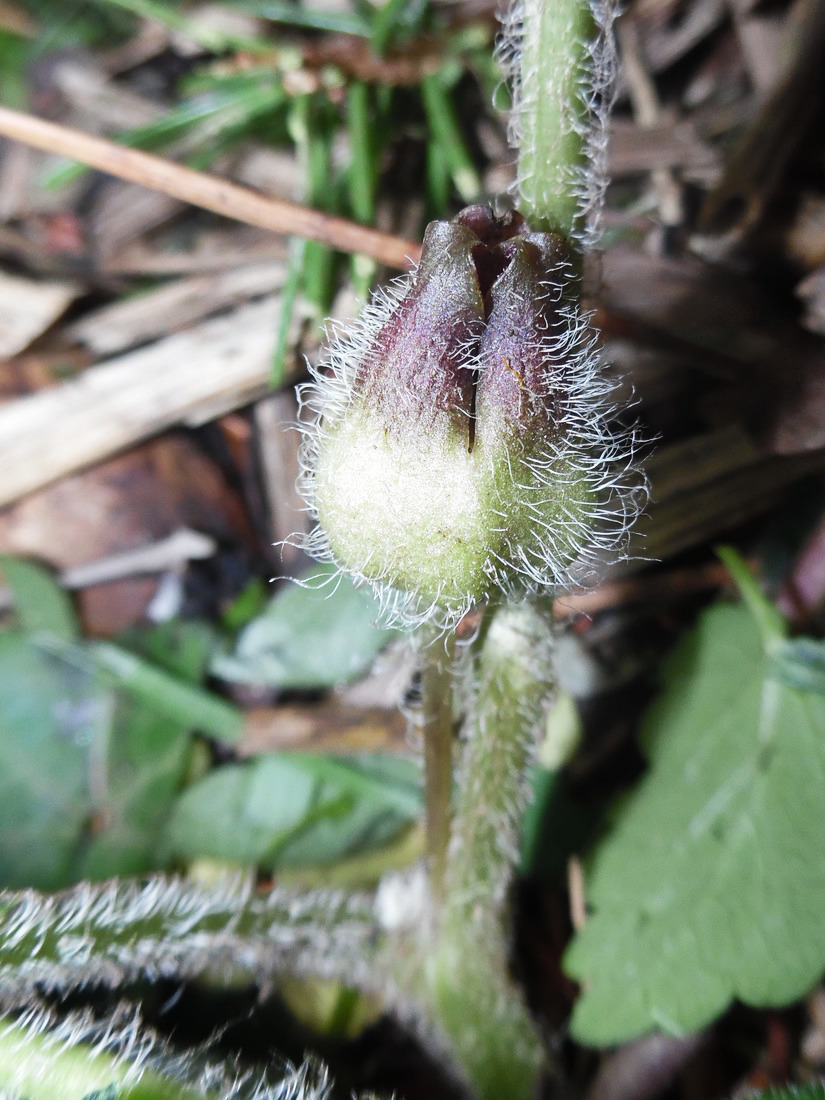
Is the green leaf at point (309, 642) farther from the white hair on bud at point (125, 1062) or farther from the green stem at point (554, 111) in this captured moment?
the green stem at point (554, 111)

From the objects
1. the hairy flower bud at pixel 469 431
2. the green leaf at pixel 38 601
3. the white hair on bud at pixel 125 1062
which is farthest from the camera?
the green leaf at pixel 38 601

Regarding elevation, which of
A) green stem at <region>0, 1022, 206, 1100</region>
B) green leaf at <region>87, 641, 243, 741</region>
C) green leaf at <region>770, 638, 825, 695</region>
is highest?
green leaf at <region>770, 638, 825, 695</region>

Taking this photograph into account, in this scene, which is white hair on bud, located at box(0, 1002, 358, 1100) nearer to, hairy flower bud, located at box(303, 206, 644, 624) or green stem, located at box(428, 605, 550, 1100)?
green stem, located at box(428, 605, 550, 1100)

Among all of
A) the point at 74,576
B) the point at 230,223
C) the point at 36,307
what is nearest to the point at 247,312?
the point at 230,223

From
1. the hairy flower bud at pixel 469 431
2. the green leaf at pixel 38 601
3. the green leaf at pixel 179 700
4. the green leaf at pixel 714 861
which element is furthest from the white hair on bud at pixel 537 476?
the green leaf at pixel 38 601

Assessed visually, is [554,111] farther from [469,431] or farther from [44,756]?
[44,756]

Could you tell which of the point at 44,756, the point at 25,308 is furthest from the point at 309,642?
the point at 25,308

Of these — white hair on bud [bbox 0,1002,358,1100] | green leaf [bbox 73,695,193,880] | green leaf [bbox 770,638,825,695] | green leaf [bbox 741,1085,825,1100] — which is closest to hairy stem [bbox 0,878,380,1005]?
white hair on bud [bbox 0,1002,358,1100]
